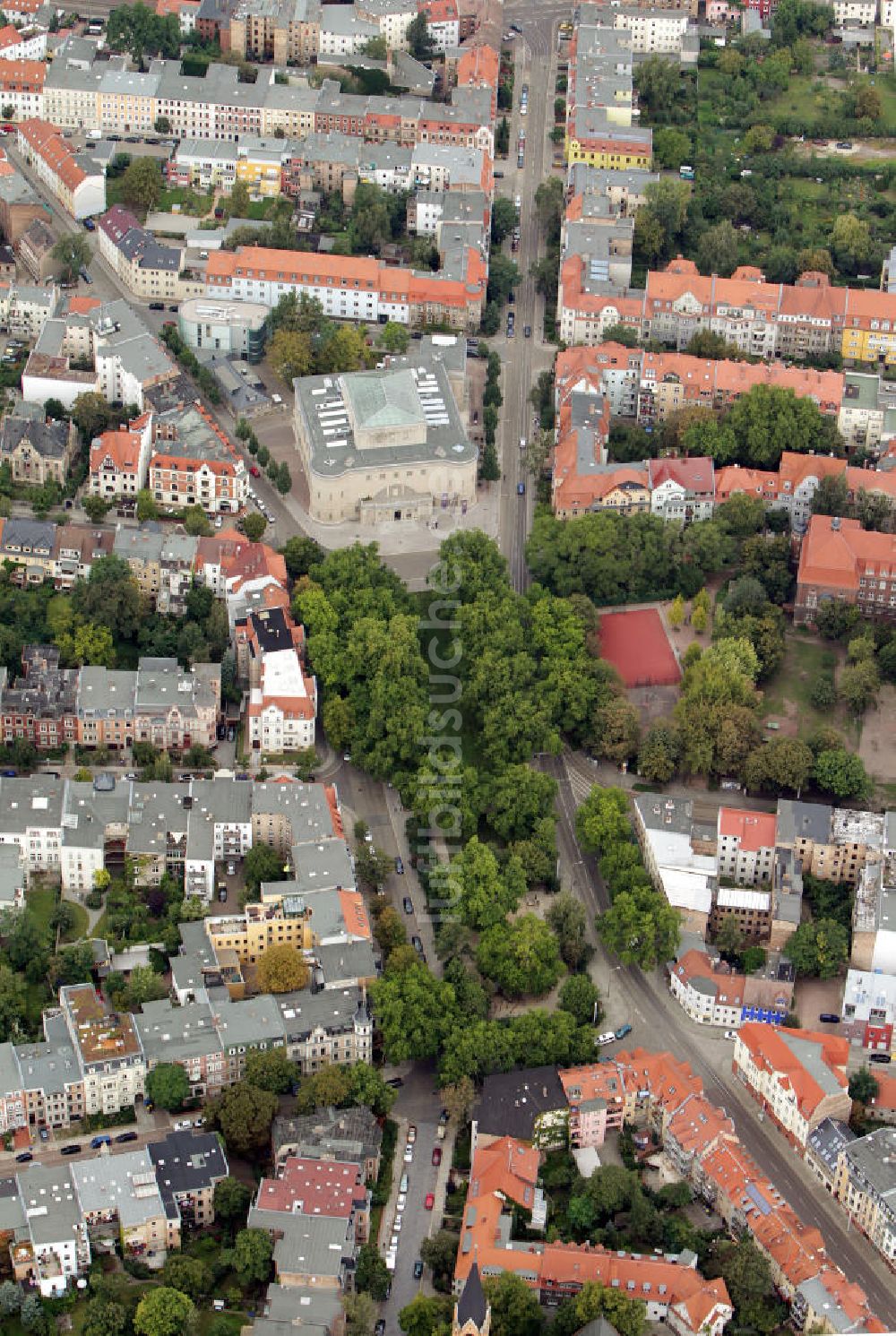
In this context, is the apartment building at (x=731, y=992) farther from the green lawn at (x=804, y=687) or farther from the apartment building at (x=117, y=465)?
the apartment building at (x=117, y=465)

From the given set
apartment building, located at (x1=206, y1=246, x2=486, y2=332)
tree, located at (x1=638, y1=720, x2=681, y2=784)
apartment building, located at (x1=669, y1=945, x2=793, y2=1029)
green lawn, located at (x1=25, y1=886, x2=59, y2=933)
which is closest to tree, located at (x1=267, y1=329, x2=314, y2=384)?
apartment building, located at (x1=206, y1=246, x2=486, y2=332)

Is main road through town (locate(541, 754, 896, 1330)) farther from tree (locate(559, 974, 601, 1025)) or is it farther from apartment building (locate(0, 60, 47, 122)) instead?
apartment building (locate(0, 60, 47, 122))

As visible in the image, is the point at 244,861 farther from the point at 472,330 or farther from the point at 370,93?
the point at 370,93

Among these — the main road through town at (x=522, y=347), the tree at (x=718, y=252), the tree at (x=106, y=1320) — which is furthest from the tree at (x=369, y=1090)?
the tree at (x=718, y=252)

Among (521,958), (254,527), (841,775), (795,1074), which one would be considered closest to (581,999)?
(521,958)

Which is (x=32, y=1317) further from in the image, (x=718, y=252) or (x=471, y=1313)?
(x=718, y=252)

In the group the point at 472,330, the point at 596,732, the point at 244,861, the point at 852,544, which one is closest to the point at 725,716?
the point at 596,732

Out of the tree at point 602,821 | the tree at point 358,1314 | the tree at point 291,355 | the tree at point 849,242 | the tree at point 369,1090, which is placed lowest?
the tree at point 358,1314
